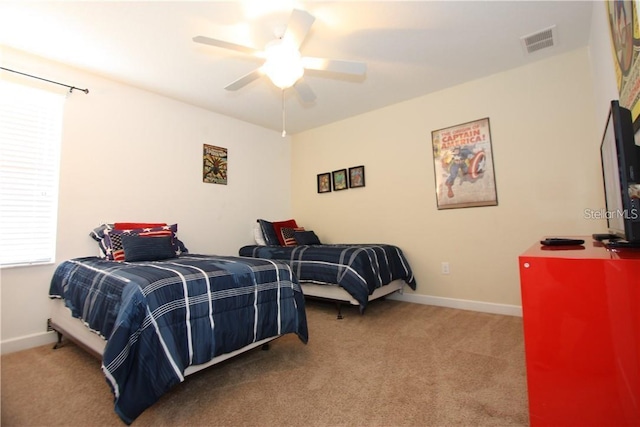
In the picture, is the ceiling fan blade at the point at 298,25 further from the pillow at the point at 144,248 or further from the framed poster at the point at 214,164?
the framed poster at the point at 214,164

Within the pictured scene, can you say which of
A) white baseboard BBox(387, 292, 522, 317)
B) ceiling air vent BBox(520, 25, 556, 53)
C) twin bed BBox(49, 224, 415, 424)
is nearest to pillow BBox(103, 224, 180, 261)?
twin bed BBox(49, 224, 415, 424)

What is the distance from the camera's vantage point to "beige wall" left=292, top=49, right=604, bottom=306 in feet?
8.57

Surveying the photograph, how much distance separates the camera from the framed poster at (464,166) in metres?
3.03

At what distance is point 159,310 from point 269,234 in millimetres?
2484

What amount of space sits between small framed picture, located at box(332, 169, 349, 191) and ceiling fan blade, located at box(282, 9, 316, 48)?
2331 millimetres

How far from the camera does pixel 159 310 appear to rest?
143cm

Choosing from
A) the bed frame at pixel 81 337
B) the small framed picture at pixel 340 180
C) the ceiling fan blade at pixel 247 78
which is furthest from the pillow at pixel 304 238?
the ceiling fan blade at pixel 247 78

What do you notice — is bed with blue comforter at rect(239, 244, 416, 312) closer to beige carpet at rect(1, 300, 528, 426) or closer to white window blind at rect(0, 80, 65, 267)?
beige carpet at rect(1, 300, 528, 426)

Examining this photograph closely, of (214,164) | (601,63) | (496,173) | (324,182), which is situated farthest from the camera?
(324,182)

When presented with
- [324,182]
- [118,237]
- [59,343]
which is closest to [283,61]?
[118,237]

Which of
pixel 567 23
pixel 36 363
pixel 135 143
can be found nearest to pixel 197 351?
pixel 36 363

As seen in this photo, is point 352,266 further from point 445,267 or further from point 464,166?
point 464,166

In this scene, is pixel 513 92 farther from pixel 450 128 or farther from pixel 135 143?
pixel 135 143

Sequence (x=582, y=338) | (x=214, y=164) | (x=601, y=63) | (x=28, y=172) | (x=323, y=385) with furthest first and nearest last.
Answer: (x=214, y=164) → (x=28, y=172) → (x=601, y=63) → (x=323, y=385) → (x=582, y=338)
